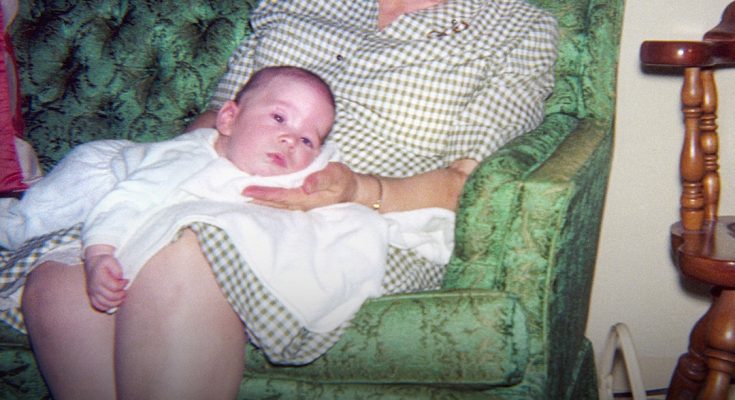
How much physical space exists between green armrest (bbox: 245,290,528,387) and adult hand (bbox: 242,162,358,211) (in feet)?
0.64

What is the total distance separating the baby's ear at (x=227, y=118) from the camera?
44.5 inches

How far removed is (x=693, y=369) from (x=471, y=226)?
807mm

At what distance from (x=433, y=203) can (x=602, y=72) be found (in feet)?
1.80

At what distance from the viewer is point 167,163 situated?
1.05m

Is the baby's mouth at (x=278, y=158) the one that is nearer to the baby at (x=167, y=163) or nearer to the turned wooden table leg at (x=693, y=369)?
the baby at (x=167, y=163)

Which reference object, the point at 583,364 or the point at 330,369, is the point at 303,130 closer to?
the point at 330,369

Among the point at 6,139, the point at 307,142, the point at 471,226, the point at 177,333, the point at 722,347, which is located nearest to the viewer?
the point at 177,333

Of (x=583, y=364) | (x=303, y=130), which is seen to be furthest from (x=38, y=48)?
(x=583, y=364)

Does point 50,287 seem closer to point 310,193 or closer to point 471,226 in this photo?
point 310,193

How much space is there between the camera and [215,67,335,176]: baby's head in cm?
104

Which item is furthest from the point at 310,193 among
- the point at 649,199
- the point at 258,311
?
the point at 649,199

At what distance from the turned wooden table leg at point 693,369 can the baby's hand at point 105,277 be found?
125 cm

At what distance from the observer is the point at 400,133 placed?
3.92 ft

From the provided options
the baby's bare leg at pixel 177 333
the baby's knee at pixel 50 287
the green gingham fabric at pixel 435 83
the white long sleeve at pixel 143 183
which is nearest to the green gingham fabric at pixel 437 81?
the green gingham fabric at pixel 435 83
